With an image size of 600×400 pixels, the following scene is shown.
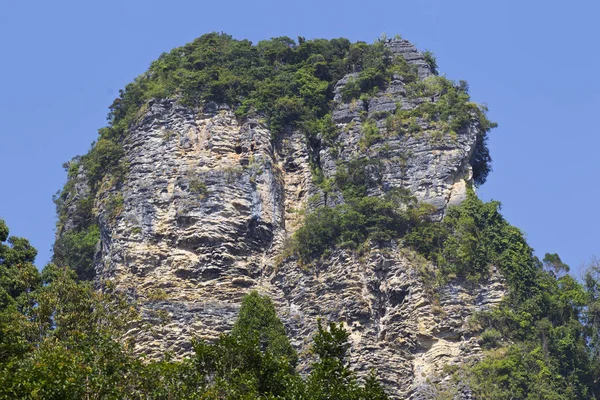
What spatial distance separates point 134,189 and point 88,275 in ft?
12.1

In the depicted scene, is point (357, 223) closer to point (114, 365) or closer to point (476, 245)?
point (476, 245)

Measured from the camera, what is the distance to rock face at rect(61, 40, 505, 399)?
4606cm

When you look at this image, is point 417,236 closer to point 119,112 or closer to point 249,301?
point 249,301

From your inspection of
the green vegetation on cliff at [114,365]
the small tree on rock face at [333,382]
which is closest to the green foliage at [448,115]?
the green vegetation on cliff at [114,365]

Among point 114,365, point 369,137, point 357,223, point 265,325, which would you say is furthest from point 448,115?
point 114,365

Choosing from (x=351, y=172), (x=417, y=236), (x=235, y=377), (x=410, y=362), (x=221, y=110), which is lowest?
(x=235, y=377)

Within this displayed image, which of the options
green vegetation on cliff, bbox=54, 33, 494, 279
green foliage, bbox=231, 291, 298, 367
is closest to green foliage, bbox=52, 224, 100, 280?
green vegetation on cliff, bbox=54, 33, 494, 279

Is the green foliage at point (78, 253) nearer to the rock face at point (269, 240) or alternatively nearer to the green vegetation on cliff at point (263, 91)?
the green vegetation on cliff at point (263, 91)

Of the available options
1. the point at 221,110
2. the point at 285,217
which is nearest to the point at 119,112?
the point at 221,110

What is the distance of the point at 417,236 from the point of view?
48781 millimetres

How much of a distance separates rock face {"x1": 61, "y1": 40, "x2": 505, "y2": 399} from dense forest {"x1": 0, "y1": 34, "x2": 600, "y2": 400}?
0.58 metres

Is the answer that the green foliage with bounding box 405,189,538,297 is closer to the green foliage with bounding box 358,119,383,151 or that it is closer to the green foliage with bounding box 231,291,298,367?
the green foliage with bounding box 358,119,383,151

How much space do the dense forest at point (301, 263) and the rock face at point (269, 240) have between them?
1.91ft

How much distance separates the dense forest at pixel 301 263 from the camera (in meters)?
31.3
